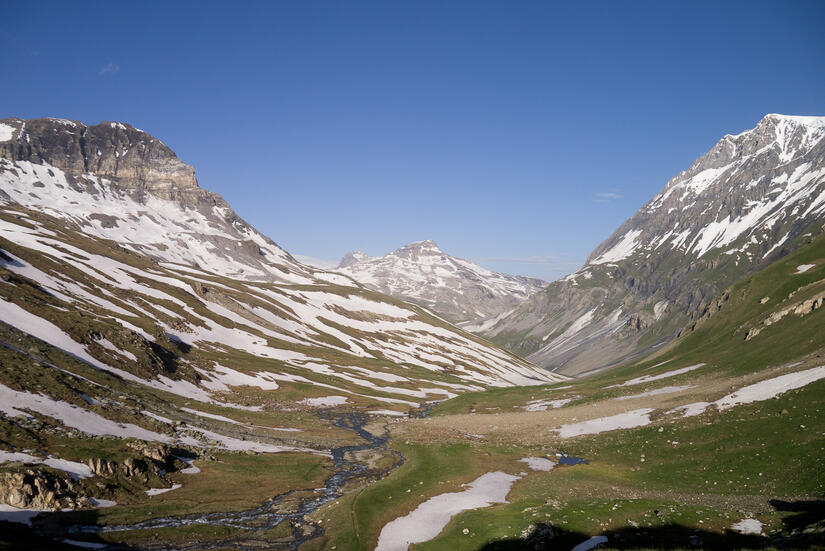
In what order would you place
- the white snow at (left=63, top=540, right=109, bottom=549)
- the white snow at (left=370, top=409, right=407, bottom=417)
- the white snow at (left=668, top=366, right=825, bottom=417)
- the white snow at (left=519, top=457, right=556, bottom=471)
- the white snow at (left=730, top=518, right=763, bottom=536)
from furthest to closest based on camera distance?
the white snow at (left=370, top=409, right=407, bottom=417)
the white snow at (left=519, top=457, right=556, bottom=471)
the white snow at (left=668, top=366, right=825, bottom=417)
the white snow at (left=63, top=540, right=109, bottom=549)
the white snow at (left=730, top=518, right=763, bottom=536)

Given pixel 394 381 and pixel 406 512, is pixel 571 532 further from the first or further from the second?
pixel 394 381

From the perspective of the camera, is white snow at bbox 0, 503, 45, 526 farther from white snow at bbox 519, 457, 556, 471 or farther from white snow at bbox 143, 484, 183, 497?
white snow at bbox 519, 457, 556, 471

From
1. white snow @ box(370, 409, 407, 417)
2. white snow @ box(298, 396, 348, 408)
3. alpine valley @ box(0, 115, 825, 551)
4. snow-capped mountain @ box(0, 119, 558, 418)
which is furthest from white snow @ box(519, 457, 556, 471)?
snow-capped mountain @ box(0, 119, 558, 418)

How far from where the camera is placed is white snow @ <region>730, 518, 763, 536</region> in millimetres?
28156

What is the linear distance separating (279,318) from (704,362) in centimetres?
13412

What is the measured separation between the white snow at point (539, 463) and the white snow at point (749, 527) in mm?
23801

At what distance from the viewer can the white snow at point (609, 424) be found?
62.6 meters

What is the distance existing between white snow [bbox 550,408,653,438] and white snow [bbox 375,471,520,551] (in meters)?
20.2

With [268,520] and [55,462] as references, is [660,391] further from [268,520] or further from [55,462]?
[55,462]

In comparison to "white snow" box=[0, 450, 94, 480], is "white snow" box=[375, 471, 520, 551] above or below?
below

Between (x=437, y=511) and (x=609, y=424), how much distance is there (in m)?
34.5

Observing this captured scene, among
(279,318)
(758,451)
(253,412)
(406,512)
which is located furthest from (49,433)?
(279,318)

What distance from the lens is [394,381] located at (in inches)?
5408

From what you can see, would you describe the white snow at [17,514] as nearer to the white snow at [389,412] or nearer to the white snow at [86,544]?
the white snow at [86,544]
